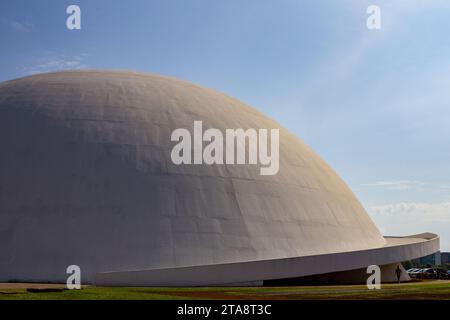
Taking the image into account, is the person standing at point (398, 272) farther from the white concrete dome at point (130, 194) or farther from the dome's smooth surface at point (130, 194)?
the dome's smooth surface at point (130, 194)

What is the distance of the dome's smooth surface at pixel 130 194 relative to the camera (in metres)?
23.2

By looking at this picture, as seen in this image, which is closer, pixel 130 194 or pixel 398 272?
→ pixel 130 194

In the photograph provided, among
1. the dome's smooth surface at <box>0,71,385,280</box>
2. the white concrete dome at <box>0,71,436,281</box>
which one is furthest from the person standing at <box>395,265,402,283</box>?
the dome's smooth surface at <box>0,71,385,280</box>

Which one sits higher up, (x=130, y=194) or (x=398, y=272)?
(x=130, y=194)

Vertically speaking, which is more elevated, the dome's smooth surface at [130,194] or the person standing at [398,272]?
the dome's smooth surface at [130,194]

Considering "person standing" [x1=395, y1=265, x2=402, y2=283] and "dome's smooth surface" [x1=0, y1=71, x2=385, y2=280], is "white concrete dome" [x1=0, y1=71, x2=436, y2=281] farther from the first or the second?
"person standing" [x1=395, y1=265, x2=402, y2=283]

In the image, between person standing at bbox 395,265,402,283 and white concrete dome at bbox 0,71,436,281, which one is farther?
person standing at bbox 395,265,402,283

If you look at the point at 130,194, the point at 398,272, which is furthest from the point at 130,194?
the point at 398,272

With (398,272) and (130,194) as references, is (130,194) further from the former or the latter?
(398,272)

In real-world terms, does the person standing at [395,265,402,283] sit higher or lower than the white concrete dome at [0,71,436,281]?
lower

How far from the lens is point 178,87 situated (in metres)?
32.4

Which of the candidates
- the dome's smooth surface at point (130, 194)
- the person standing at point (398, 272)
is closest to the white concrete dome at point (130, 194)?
the dome's smooth surface at point (130, 194)

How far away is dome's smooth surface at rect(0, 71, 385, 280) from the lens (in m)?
23.2

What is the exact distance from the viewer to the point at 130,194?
24.5 metres
